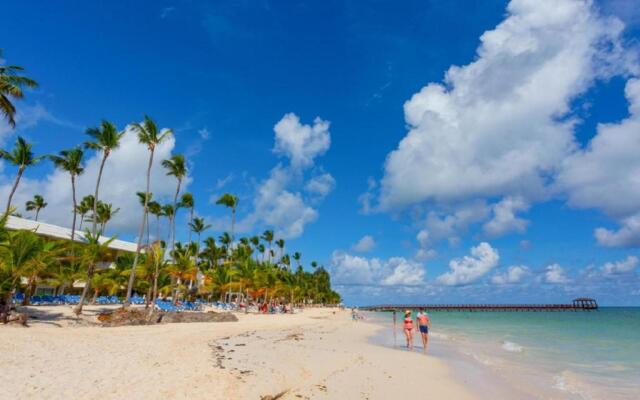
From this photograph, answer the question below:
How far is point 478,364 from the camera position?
619 inches

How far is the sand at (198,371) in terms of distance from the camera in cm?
756

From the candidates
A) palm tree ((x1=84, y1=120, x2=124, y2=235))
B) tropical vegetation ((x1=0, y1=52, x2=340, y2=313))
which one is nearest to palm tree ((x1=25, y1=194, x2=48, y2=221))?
tropical vegetation ((x1=0, y1=52, x2=340, y2=313))

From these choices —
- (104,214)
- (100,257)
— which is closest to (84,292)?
(100,257)

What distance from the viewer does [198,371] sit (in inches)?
372

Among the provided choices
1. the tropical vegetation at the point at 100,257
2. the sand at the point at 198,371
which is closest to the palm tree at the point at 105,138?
the tropical vegetation at the point at 100,257

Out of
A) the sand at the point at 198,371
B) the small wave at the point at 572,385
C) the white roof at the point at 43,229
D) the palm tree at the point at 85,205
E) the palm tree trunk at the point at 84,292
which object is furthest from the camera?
the palm tree at the point at 85,205

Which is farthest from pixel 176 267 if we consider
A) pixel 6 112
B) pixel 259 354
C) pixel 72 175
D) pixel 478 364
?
pixel 478 364

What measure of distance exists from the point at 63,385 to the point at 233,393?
3418 mm

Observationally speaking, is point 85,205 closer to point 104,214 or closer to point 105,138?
point 104,214

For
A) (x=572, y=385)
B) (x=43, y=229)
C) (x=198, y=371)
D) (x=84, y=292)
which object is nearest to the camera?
(x=198, y=371)

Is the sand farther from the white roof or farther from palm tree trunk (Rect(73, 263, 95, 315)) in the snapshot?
the white roof

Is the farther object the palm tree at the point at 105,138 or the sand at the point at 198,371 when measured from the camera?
the palm tree at the point at 105,138

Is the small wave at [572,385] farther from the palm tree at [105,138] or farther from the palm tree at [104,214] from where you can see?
the palm tree at [104,214]

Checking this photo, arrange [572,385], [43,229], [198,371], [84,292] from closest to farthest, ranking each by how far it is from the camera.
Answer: [198,371], [572,385], [84,292], [43,229]
